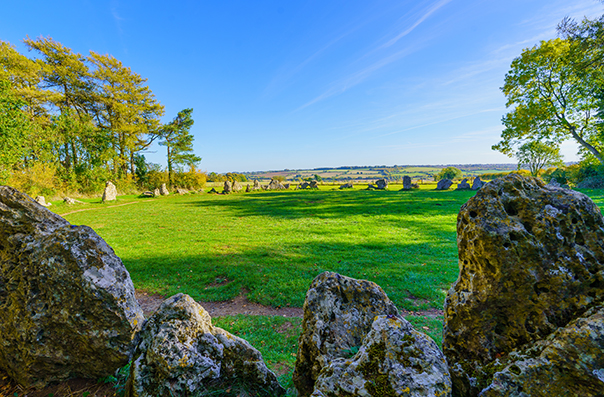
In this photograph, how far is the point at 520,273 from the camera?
240cm

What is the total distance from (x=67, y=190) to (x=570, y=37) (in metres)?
54.1

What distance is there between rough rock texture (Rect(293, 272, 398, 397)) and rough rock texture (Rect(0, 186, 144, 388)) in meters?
2.50

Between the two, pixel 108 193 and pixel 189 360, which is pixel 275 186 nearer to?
pixel 108 193

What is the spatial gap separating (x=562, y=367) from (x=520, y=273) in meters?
0.80

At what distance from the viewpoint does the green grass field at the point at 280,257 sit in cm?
644

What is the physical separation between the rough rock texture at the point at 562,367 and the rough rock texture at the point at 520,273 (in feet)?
0.67

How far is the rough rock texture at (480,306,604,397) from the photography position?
1.75 m

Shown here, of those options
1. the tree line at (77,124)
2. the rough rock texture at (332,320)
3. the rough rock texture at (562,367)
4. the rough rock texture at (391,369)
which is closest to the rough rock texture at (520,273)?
the rough rock texture at (562,367)

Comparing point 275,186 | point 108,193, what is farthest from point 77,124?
point 275,186

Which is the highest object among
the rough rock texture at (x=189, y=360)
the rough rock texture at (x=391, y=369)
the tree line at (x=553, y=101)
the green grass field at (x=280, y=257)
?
the tree line at (x=553, y=101)

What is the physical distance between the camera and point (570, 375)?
1.80m

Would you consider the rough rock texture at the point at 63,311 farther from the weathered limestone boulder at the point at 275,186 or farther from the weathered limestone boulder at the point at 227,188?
the weathered limestone boulder at the point at 275,186

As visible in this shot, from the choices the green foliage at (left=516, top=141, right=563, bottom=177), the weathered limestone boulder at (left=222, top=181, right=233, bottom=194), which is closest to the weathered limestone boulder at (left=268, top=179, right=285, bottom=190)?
the weathered limestone boulder at (left=222, top=181, right=233, bottom=194)

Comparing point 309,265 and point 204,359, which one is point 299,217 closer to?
point 309,265
